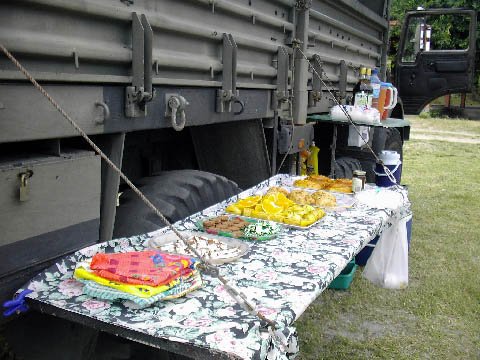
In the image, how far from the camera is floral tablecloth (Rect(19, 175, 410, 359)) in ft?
4.90

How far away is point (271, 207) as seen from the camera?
106 inches

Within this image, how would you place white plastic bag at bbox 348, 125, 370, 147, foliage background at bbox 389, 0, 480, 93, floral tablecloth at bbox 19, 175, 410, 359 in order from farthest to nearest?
foliage background at bbox 389, 0, 480, 93 → white plastic bag at bbox 348, 125, 370, 147 → floral tablecloth at bbox 19, 175, 410, 359

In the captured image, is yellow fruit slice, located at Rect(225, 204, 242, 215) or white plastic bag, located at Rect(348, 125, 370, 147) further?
white plastic bag, located at Rect(348, 125, 370, 147)

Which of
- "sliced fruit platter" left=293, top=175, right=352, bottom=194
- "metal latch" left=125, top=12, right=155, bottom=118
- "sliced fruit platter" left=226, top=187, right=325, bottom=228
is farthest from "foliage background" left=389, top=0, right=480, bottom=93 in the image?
"metal latch" left=125, top=12, right=155, bottom=118

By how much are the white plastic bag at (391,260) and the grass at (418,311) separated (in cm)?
15

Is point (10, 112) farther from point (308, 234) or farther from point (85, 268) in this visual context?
point (308, 234)

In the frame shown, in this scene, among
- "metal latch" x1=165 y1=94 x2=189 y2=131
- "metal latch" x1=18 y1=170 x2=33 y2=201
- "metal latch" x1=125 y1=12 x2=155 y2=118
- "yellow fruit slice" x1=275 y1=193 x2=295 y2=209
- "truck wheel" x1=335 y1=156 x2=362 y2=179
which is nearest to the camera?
"metal latch" x1=18 y1=170 x2=33 y2=201

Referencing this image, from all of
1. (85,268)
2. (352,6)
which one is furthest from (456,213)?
(85,268)

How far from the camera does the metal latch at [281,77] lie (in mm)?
3553

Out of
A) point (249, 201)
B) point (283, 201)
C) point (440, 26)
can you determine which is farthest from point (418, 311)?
point (440, 26)

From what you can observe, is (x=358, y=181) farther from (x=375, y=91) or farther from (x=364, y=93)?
(x=375, y=91)

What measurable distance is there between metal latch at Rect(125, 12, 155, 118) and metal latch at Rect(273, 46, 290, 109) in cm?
150

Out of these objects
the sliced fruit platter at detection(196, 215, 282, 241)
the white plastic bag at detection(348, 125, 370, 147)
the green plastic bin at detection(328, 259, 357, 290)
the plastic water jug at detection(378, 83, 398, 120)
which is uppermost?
the plastic water jug at detection(378, 83, 398, 120)

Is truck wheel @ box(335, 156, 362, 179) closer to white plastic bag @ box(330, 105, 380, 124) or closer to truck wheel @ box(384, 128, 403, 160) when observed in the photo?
truck wheel @ box(384, 128, 403, 160)
